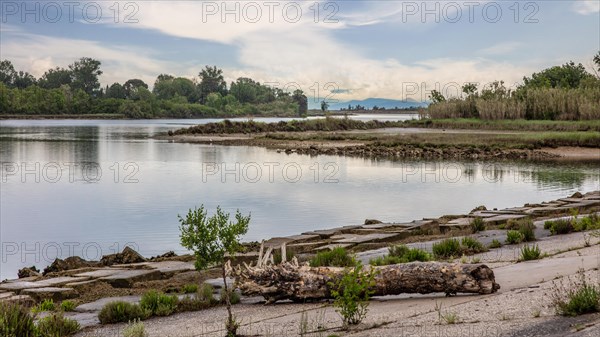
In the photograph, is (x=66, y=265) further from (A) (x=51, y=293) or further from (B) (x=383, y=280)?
(B) (x=383, y=280)

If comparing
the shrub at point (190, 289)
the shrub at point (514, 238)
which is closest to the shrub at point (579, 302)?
the shrub at point (190, 289)

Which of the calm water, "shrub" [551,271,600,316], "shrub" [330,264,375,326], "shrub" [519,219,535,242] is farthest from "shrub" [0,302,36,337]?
"shrub" [519,219,535,242]

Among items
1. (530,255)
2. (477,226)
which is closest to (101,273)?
(530,255)

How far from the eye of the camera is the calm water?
2052cm

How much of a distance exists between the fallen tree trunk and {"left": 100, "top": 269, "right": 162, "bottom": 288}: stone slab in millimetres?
2884

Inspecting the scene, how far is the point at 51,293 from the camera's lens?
36.3 ft

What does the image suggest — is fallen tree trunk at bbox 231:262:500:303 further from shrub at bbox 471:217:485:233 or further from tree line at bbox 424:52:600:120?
tree line at bbox 424:52:600:120

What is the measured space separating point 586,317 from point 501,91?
245 ft

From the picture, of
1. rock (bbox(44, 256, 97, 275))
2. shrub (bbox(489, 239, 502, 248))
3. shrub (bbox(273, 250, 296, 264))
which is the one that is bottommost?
rock (bbox(44, 256, 97, 275))

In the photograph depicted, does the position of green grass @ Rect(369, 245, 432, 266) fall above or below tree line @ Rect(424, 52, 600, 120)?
below

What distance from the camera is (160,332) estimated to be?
29.1 ft

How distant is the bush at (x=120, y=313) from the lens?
949 cm

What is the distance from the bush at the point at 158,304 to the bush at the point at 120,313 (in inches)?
4.0

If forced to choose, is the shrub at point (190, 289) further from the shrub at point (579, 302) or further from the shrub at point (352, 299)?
the shrub at point (579, 302)
